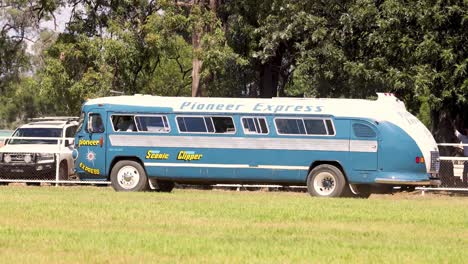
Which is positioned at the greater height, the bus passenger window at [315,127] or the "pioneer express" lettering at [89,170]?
the bus passenger window at [315,127]

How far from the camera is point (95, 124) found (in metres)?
30.4

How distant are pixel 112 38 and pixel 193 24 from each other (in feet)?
10.1

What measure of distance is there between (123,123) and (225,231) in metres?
13.8

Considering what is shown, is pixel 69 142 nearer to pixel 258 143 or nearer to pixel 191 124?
pixel 191 124

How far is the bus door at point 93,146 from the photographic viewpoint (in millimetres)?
30156

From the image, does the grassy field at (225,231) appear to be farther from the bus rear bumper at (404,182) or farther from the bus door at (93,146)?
the bus door at (93,146)

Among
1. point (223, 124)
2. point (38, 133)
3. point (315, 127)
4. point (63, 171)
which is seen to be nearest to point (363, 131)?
point (315, 127)

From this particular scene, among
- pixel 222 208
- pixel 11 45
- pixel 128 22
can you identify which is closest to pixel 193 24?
pixel 128 22

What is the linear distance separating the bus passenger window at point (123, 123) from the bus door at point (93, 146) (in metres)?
0.25

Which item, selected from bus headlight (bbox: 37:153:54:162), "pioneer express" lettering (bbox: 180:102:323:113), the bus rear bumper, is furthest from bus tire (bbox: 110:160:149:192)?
the bus rear bumper

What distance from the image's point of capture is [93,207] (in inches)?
843

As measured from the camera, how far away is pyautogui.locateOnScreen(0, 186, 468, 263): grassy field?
13.5 meters

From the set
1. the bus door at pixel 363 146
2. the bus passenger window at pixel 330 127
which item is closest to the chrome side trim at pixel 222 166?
the bus passenger window at pixel 330 127

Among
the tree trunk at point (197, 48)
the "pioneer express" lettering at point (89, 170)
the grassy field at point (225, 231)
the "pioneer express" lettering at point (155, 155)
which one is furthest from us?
the tree trunk at point (197, 48)
